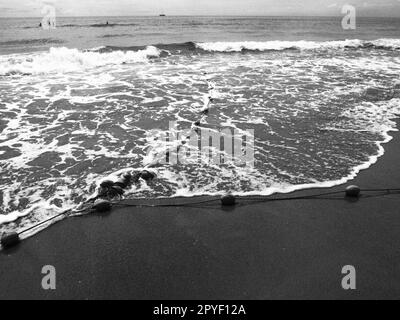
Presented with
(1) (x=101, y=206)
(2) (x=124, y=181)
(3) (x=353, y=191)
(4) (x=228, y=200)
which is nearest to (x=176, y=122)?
(2) (x=124, y=181)

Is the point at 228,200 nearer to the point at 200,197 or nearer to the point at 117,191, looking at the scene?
the point at 200,197

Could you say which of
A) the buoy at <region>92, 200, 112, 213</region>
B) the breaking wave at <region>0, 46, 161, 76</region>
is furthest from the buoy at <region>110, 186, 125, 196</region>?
the breaking wave at <region>0, 46, 161, 76</region>

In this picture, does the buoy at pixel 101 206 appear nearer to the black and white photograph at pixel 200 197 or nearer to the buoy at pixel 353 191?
the black and white photograph at pixel 200 197

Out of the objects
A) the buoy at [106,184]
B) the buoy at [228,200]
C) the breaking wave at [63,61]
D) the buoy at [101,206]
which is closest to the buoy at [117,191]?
the buoy at [106,184]

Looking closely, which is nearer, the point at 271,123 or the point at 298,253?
the point at 298,253
